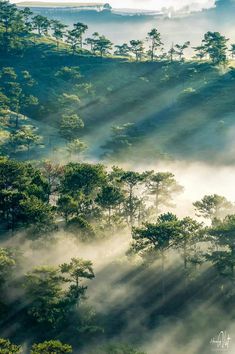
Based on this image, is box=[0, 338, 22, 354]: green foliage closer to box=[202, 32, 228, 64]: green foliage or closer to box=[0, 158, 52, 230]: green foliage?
box=[0, 158, 52, 230]: green foliage

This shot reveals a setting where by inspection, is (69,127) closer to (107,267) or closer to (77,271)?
(107,267)

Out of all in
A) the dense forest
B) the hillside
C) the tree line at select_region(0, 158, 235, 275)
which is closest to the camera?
the dense forest

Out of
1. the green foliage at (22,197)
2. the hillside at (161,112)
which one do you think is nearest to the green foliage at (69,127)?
the hillside at (161,112)

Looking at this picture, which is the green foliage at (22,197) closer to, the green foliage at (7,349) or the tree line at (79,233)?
the tree line at (79,233)

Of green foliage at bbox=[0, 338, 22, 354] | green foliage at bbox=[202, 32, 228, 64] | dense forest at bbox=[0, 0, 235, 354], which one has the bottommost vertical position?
dense forest at bbox=[0, 0, 235, 354]

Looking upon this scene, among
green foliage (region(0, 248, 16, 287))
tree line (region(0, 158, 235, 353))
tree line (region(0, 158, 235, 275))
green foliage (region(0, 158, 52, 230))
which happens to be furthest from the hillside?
green foliage (region(0, 248, 16, 287))

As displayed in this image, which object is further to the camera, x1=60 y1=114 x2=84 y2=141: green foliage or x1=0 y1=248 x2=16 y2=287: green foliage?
x1=60 y1=114 x2=84 y2=141: green foliage

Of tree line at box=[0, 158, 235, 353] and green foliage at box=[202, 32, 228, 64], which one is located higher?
green foliage at box=[202, 32, 228, 64]

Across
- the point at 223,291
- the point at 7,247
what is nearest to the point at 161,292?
the point at 223,291

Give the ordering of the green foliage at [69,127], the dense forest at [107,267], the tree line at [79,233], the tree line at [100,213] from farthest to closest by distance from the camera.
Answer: the green foliage at [69,127]
the tree line at [100,213]
the tree line at [79,233]
the dense forest at [107,267]

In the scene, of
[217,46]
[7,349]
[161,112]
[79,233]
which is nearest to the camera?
[7,349]

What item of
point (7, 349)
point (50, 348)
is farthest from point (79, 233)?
point (7, 349)

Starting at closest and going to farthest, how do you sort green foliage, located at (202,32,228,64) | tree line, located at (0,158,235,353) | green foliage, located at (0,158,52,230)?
tree line, located at (0,158,235,353) < green foliage, located at (0,158,52,230) < green foliage, located at (202,32,228,64)
